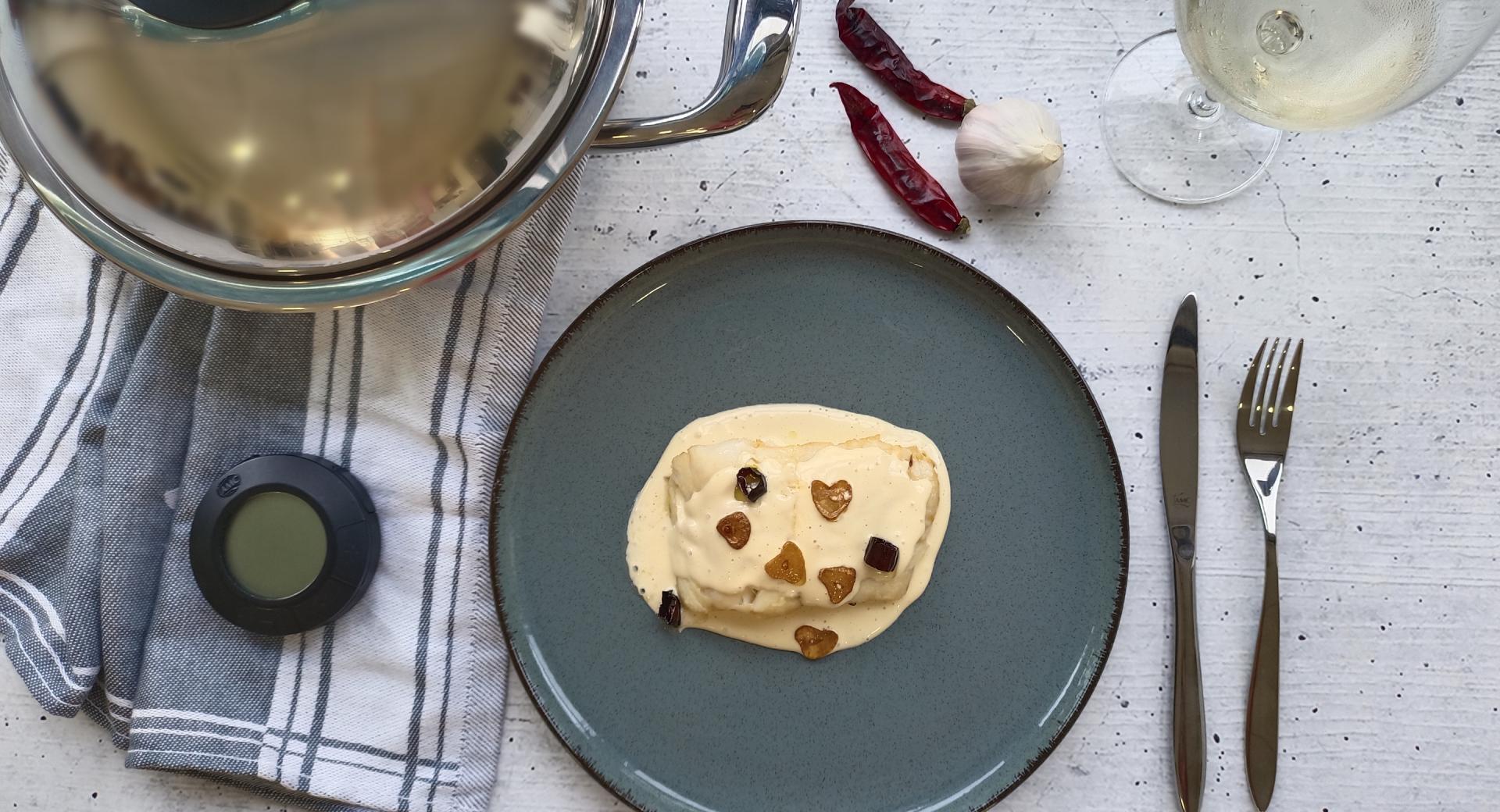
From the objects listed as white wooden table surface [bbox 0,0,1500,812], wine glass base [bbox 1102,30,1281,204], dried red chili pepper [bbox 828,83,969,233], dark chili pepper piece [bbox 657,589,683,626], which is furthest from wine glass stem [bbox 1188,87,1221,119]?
dark chili pepper piece [bbox 657,589,683,626]

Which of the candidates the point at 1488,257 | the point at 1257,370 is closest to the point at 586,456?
the point at 1257,370

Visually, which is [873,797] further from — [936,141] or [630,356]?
[936,141]

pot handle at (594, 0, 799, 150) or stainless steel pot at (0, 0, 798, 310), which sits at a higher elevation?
pot handle at (594, 0, 799, 150)

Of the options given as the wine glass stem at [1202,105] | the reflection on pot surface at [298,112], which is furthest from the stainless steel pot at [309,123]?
the wine glass stem at [1202,105]

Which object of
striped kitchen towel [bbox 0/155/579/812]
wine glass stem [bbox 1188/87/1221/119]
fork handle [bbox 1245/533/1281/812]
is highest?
wine glass stem [bbox 1188/87/1221/119]

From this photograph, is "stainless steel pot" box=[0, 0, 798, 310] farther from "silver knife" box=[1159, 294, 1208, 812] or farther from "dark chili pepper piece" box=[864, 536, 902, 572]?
"silver knife" box=[1159, 294, 1208, 812]

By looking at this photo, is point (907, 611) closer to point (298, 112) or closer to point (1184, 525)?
point (1184, 525)

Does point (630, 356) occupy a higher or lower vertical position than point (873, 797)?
higher
